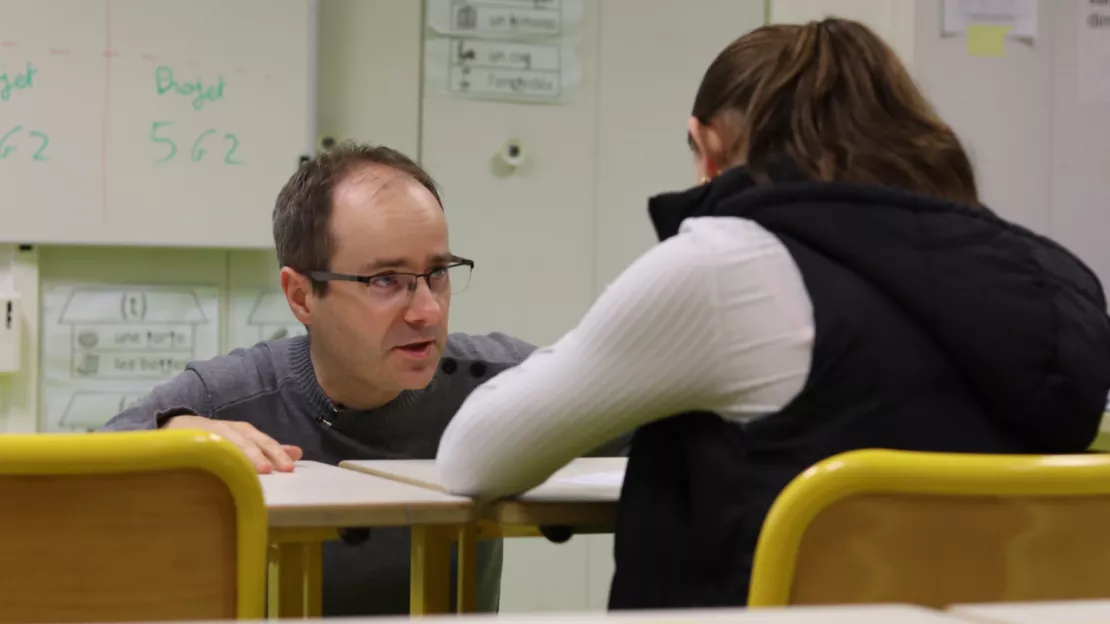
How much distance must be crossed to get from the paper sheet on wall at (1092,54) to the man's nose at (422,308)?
7.36 ft

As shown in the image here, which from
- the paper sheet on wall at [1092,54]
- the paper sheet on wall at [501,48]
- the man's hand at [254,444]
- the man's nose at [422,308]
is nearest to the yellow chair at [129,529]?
the man's hand at [254,444]

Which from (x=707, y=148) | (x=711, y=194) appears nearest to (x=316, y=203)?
(x=707, y=148)

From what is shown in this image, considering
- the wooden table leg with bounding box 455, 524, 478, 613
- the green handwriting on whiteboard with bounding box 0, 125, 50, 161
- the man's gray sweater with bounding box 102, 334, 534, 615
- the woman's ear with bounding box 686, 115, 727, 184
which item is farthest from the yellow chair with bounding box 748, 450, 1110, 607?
the green handwriting on whiteboard with bounding box 0, 125, 50, 161

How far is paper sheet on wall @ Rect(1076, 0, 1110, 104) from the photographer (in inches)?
136

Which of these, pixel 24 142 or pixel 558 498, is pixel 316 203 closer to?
pixel 558 498

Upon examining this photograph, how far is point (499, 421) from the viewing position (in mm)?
1301

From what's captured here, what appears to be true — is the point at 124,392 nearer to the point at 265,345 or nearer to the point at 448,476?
the point at 265,345

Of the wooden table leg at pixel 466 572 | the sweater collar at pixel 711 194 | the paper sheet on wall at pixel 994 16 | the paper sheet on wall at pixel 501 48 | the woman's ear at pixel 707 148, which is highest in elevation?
the paper sheet on wall at pixel 994 16

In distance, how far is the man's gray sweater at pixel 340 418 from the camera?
1.84 metres

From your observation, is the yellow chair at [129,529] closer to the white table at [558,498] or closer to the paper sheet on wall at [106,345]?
the white table at [558,498]

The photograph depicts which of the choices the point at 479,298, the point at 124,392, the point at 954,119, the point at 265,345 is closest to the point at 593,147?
the point at 479,298

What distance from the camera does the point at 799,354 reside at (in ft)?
3.77

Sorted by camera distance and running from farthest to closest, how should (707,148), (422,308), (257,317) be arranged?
(257,317)
(422,308)
(707,148)

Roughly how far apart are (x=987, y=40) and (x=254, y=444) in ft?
8.09
